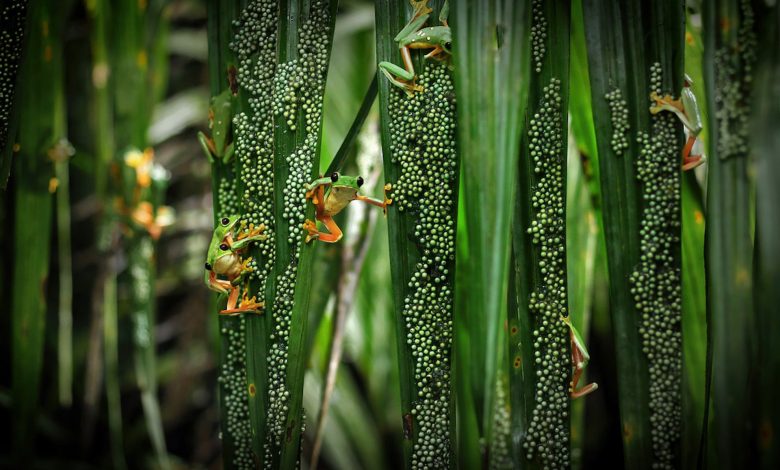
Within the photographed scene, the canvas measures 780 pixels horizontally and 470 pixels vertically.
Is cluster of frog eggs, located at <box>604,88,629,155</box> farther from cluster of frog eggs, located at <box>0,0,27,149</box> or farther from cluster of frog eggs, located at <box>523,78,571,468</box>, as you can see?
cluster of frog eggs, located at <box>0,0,27,149</box>

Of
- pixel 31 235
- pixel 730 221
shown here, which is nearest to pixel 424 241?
pixel 730 221

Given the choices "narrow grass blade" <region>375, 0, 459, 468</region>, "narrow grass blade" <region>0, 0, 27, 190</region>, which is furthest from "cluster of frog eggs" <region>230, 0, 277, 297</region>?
"narrow grass blade" <region>0, 0, 27, 190</region>

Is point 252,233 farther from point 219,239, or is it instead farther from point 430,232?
point 430,232

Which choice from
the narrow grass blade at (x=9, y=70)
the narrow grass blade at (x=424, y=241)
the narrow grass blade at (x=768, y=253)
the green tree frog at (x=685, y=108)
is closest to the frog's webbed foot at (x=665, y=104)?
the green tree frog at (x=685, y=108)

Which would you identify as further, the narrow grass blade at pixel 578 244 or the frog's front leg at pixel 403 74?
the narrow grass blade at pixel 578 244

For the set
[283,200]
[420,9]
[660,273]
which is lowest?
Answer: [660,273]

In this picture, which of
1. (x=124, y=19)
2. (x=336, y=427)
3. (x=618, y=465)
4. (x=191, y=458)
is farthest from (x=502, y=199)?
(x=191, y=458)

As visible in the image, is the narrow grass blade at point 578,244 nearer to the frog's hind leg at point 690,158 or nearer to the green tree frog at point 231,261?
the frog's hind leg at point 690,158
